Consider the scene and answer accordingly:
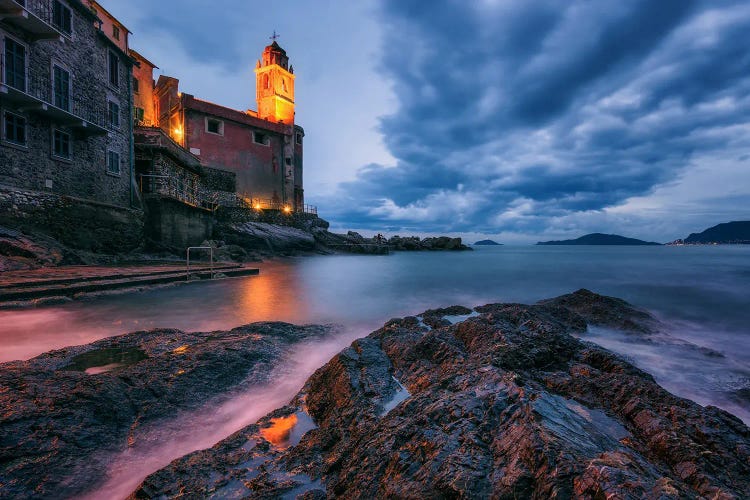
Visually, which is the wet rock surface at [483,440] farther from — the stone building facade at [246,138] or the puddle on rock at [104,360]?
the stone building facade at [246,138]

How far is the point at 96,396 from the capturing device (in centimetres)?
301

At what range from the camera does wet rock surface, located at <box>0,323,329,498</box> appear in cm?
235

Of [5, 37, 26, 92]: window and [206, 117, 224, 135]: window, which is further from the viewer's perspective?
[206, 117, 224, 135]: window

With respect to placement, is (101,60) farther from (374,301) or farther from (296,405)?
(296,405)

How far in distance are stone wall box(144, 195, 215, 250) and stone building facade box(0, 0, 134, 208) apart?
4.87 ft

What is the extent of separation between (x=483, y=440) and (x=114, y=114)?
86.3ft

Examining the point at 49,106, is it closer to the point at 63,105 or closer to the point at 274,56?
the point at 63,105

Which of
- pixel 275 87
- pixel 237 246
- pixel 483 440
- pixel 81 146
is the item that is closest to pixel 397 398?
pixel 483 440

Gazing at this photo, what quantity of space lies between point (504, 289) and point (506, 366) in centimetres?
1667

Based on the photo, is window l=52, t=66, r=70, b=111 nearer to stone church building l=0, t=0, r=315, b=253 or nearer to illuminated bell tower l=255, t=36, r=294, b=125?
stone church building l=0, t=0, r=315, b=253

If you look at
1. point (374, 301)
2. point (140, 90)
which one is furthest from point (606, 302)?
point (140, 90)

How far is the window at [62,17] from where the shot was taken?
15914mm

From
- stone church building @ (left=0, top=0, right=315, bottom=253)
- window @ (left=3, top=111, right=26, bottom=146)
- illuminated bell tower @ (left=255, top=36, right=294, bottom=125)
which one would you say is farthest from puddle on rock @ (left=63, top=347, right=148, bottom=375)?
illuminated bell tower @ (left=255, top=36, right=294, bottom=125)

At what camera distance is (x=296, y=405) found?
3562 mm
